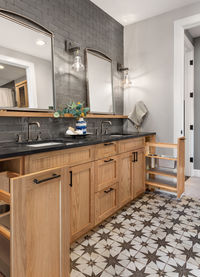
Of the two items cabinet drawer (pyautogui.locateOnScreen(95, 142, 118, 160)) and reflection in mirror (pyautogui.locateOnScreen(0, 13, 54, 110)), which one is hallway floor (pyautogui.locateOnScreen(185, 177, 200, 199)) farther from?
reflection in mirror (pyautogui.locateOnScreen(0, 13, 54, 110))

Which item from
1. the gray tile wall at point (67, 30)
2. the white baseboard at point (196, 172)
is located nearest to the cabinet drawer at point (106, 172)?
the gray tile wall at point (67, 30)

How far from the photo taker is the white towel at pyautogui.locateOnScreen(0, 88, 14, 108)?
5.64ft

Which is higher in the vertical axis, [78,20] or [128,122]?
[78,20]

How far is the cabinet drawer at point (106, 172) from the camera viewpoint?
6.39 ft

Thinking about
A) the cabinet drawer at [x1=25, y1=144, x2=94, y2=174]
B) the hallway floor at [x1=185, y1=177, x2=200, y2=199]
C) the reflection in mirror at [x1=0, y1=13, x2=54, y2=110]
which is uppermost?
the reflection in mirror at [x1=0, y1=13, x2=54, y2=110]

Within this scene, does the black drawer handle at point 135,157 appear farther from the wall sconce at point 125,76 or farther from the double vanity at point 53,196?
the wall sconce at point 125,76

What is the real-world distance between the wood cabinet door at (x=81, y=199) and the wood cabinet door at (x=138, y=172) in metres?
0.90

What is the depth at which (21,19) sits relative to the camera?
1.87 meters

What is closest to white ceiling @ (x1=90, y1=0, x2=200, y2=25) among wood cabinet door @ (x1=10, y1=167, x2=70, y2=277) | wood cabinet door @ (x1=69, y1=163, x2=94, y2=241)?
wood cabinet door @ (x1=69, y1=163, x2=94, y2=241)

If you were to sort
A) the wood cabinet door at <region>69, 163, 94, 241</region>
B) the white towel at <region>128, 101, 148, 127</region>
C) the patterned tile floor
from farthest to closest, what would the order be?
1. the white towel at <region>128, 101, 148, 127</region>
2. the wood cabinet door at <region>69, 163, 94, 241</region>
3. the patterned tile floor

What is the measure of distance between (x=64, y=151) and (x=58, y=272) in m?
0.81

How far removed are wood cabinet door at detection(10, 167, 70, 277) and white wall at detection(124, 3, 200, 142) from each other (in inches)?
91.9

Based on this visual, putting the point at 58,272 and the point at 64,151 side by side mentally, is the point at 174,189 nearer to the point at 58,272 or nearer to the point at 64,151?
the point at 64,151

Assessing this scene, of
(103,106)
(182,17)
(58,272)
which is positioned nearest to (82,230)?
(58,272)
